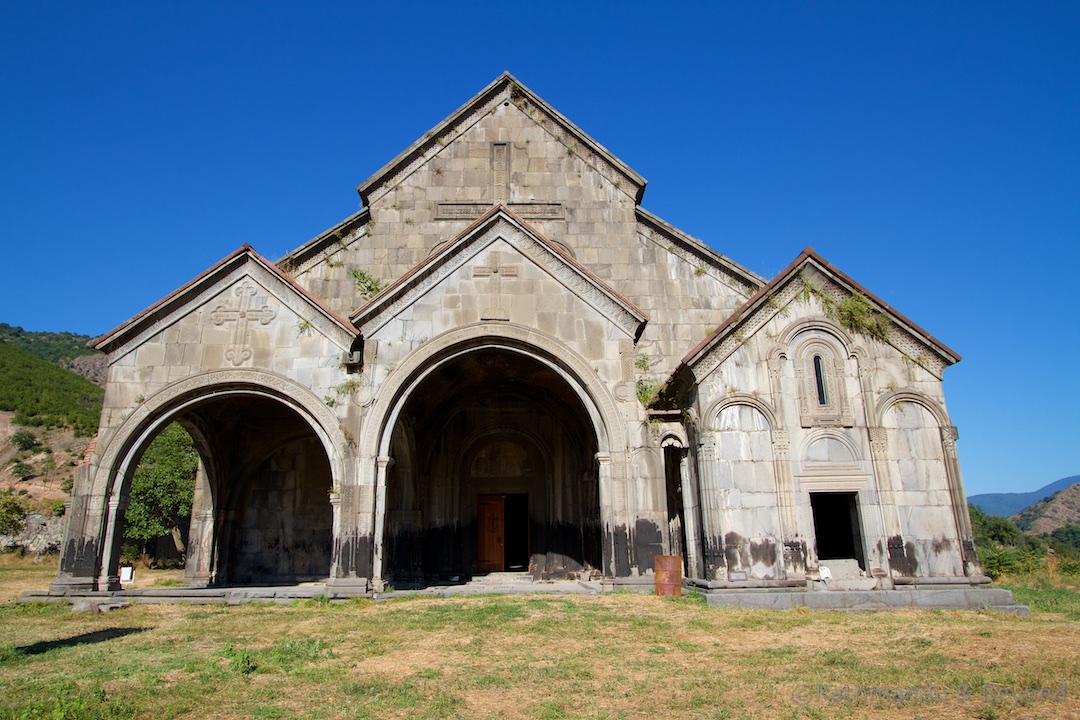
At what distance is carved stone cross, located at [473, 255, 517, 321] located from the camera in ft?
41.0

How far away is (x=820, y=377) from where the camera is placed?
11273 millimetres

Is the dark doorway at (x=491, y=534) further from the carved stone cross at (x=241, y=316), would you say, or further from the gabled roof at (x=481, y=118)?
the gabled roof at (x=481, y=118)

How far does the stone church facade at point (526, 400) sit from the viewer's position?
10836mm

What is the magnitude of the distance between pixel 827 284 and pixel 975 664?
22.5ft

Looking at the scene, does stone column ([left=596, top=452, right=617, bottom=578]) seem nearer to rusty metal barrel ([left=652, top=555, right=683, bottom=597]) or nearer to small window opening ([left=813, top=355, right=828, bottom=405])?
rusty metal barrel ([left=652, top=555, right=683, bottom=597])

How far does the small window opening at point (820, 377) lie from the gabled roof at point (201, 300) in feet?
26.4

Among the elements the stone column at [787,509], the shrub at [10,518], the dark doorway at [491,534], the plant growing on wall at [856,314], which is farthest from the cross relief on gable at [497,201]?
the shrub at [10,518]

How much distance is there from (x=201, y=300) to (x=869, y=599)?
12.3 m

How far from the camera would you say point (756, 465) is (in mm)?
10812

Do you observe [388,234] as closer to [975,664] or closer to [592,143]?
[592,143]

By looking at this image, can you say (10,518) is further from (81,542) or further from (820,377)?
(820,377)

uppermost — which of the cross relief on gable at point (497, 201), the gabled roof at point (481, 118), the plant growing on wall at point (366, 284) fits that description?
the gabled roof at point (481, 118)

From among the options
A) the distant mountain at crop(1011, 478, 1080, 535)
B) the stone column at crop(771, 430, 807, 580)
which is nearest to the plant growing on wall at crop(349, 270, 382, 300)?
the stone column at crop(771, 430, 807, 580)

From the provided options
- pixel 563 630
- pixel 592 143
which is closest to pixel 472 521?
pixel 563 630
